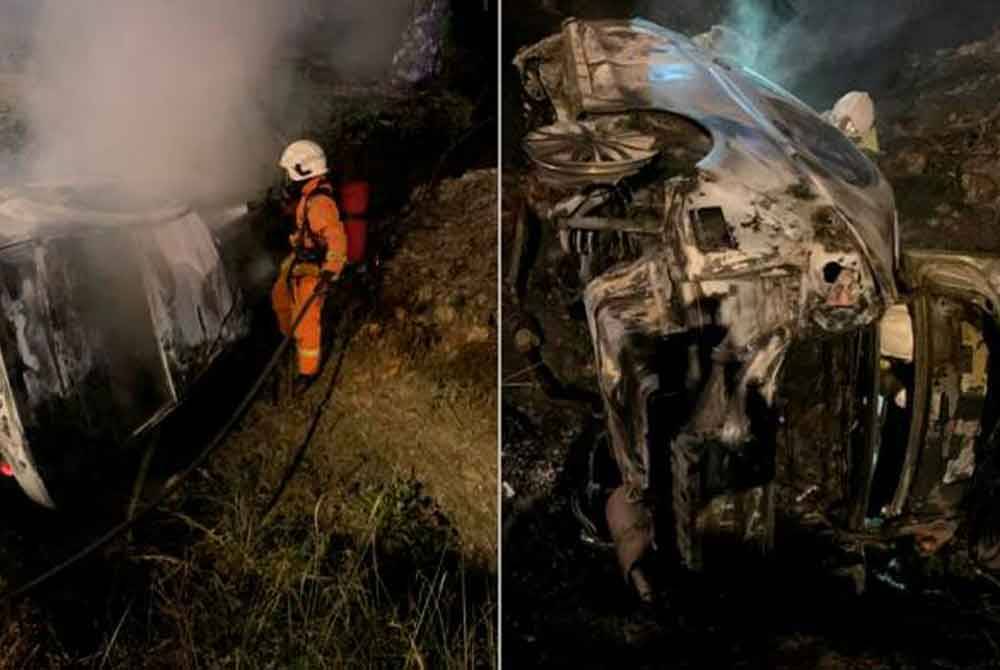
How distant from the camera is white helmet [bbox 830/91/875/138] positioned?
8.34 ft

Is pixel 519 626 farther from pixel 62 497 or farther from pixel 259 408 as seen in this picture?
pixel 62 497

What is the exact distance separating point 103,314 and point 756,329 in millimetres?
1468

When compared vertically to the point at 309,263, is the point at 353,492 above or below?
below

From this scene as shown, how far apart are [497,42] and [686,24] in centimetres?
46

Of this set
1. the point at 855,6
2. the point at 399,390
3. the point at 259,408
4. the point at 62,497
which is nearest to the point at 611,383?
the point at 399,390

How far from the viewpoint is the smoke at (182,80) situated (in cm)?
258

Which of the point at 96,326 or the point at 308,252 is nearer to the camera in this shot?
the point at 96,326

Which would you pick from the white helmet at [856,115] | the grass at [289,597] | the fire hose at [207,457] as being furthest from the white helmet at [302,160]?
the white helmet at [856,115]

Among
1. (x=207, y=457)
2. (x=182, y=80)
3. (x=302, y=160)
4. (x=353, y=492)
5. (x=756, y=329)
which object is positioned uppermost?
(x=182, y=80)

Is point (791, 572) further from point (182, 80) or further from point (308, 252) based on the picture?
point (182, 80)

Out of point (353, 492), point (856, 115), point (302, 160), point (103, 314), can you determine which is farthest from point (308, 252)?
point (856, 115)

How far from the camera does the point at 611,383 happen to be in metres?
2.44

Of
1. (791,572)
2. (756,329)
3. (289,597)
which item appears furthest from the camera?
(289,597)

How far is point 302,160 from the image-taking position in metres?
2.67
